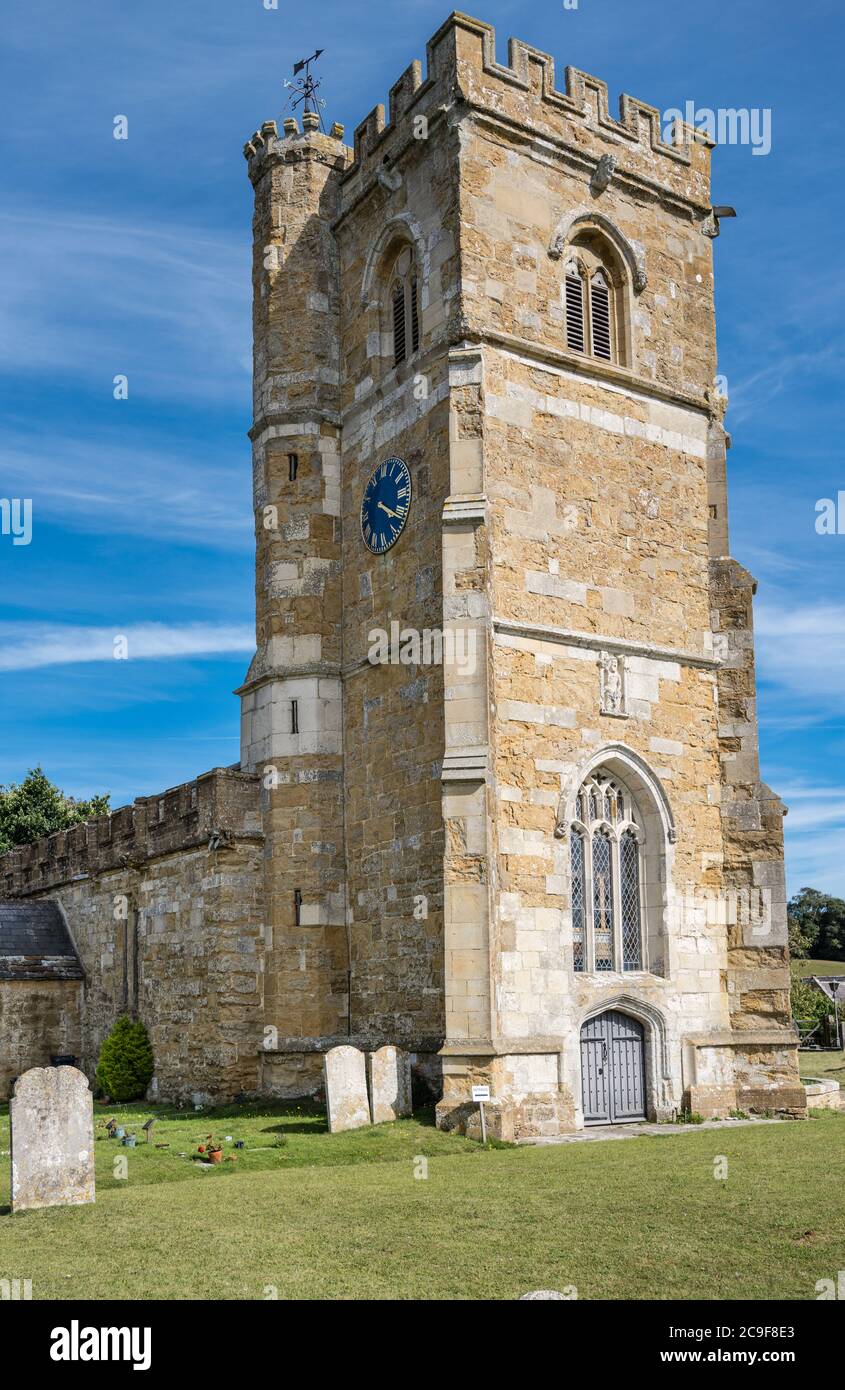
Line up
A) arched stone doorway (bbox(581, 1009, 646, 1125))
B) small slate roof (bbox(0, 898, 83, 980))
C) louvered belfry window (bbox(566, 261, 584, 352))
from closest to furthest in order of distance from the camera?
arched stone doorway (bbox(581, 1009, 646, 1125)) → louvered belfry window (bbox(566, 261, 584, 352)) → small slate roof (bbox(0, 898, 83, 980))

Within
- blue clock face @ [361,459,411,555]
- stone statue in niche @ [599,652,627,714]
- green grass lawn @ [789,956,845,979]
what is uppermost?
blue clock face @ [361,459,411,555]

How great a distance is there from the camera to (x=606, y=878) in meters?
19.5

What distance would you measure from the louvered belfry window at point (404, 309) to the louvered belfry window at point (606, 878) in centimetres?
743

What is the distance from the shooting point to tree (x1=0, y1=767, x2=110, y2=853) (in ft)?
144

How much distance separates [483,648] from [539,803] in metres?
2.31

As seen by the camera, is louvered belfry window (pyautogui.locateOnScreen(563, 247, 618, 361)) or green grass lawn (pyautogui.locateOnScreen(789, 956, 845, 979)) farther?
green grass lawn (pyautogui.locateOnScreen(789, 956, 845, 979))

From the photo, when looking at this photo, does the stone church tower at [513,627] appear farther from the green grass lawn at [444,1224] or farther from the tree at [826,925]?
the tree at [826,925]

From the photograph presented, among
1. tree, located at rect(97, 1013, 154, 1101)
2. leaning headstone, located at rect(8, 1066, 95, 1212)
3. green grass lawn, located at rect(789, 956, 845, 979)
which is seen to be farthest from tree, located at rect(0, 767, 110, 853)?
green grass lawn, located at rect(789, 956, 845, 979)

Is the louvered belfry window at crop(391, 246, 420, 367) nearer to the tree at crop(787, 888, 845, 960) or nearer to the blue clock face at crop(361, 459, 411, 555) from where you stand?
the blue clock face at crop(361, 459, 411, 555)

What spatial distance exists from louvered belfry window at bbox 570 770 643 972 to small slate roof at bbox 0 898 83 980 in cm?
1339

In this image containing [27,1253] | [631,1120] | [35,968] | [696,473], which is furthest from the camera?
[35,968]

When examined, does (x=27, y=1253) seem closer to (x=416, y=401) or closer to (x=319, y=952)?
(x=319, y=952)

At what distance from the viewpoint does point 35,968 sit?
27.9 metres

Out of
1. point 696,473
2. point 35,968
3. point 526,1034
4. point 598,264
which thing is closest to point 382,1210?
point 526,1034
